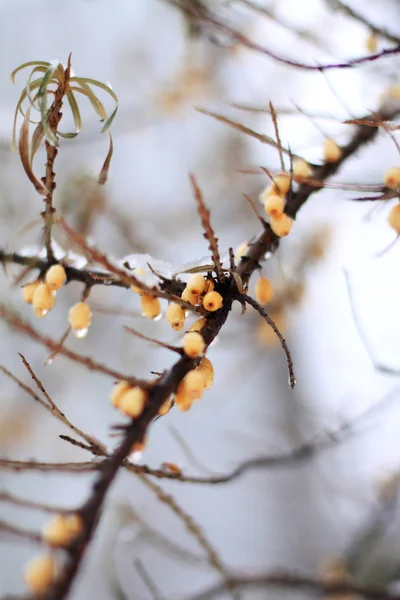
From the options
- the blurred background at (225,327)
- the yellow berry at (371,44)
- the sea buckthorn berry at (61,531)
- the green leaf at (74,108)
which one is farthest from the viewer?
the blurred background at (225,327)

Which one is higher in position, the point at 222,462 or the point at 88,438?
the point at 222,462

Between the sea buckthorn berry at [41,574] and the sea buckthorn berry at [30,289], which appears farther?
the sea buckthorn berry at [30,289]

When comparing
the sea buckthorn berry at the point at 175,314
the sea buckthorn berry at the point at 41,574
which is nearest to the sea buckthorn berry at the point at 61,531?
the sea buckthorn berry at the point at 41,574

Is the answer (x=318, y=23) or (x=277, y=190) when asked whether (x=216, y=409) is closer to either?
(x=318, y=23)

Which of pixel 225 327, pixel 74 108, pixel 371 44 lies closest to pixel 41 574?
pixel 74 108

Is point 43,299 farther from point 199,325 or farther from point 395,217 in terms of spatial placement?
point 395,217

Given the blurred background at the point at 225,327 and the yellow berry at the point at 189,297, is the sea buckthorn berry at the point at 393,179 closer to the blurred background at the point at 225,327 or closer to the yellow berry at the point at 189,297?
the yellow berry at the point at 189,297

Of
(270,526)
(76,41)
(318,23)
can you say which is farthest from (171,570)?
(76,41)
